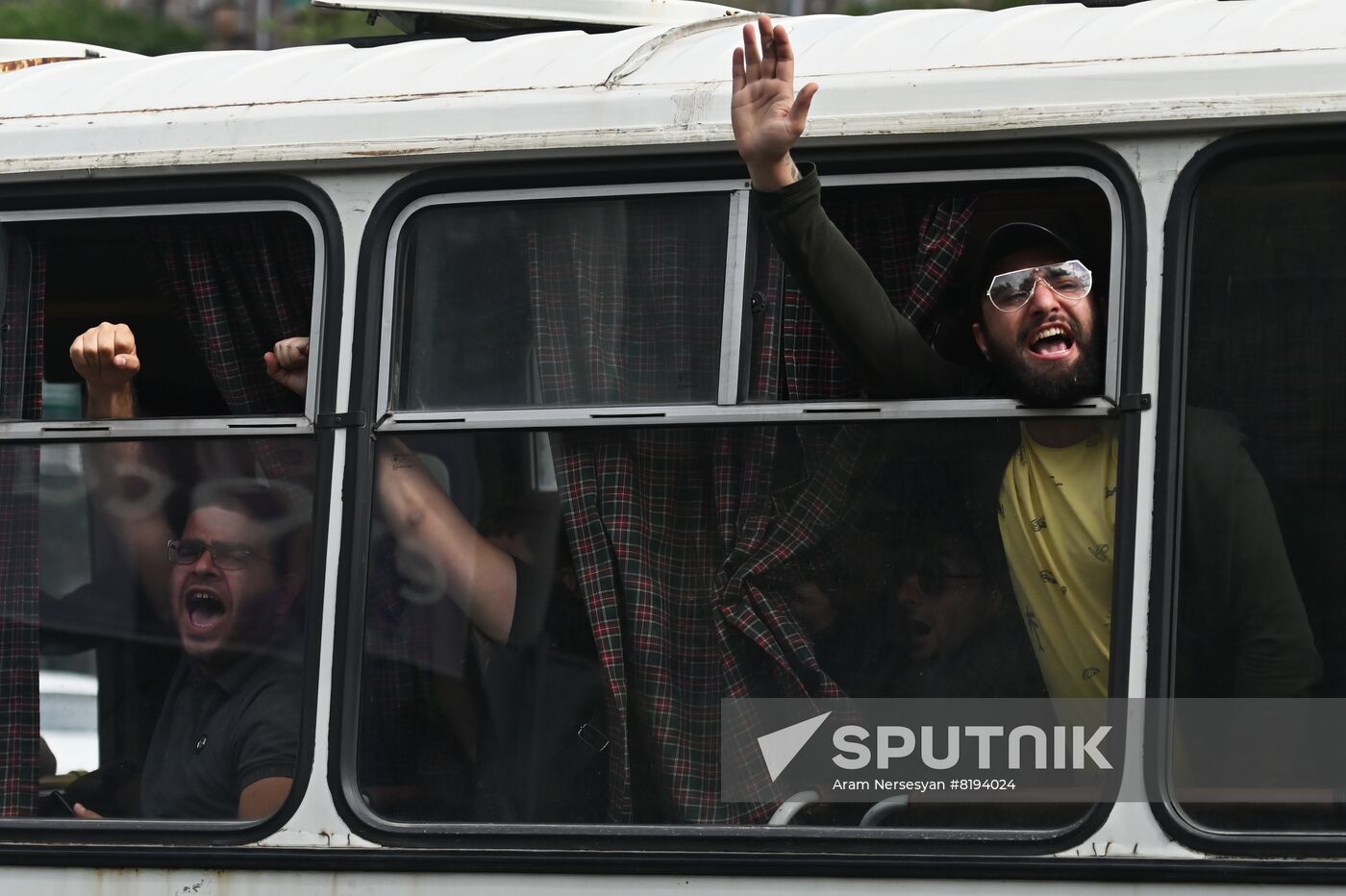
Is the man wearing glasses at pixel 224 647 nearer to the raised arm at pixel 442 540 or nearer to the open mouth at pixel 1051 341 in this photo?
the raised arm at pixel 442 540

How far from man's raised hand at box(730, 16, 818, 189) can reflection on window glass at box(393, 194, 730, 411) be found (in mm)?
232

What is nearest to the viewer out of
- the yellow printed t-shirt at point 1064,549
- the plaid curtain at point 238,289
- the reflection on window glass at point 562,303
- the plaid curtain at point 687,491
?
the yellow printed t-shirt at point 1064,549

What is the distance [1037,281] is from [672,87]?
2.47 feet

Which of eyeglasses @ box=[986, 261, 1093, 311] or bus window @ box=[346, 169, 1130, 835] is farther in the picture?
eyeglasses @ box=[986, 261, 1093, 311]

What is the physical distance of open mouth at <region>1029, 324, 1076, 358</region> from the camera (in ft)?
9.31

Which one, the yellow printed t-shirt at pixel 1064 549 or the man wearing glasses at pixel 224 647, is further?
the man wearing glasses at pixel 224 647

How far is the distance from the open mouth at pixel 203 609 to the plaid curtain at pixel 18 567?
14.0 inches

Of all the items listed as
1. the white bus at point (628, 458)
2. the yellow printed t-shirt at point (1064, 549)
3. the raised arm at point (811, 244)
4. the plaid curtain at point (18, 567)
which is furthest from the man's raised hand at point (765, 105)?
the plaid curtain at point (18, 567)

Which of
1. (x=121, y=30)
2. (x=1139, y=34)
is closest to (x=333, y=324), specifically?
(x=1139, y=34)

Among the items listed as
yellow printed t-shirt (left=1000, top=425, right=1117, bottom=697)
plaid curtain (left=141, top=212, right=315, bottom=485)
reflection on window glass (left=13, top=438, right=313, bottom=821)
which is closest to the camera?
yellow printed t-shirt (left=1000, top=425, right=1117, bottom=697)

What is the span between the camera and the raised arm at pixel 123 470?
3264 mm

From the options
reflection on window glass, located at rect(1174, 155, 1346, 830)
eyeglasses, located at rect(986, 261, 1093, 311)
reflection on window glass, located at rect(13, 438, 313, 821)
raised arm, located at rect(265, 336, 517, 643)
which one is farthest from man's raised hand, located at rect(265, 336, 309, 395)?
reflection on window glass, located at rect(1174, 155, 1346, 830)
